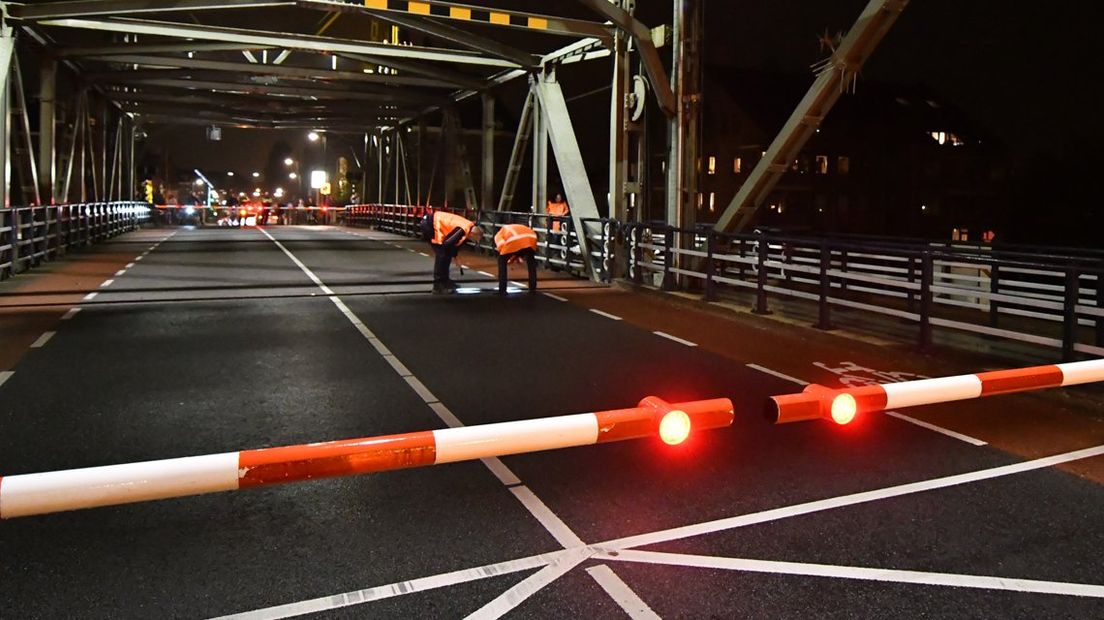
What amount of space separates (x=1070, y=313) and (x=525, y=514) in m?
6.05

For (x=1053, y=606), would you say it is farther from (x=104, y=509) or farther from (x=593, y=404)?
(x=104, y=509)

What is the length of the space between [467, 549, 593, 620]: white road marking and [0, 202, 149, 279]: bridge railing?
15.8 meters

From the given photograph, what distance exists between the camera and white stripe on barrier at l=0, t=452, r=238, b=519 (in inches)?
123

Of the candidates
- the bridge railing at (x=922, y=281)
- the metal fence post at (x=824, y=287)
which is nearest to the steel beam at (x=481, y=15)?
the bridge railing at (x=922, y=281)

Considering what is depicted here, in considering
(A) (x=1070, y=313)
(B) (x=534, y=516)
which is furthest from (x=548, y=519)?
(A) (x=1070, y=313)

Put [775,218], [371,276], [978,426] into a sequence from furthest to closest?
1. [775,218]
2. [371,276]
3. [978,426]

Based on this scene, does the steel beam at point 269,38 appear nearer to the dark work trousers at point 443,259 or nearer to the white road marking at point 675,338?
the dark work trousers at point 443,259

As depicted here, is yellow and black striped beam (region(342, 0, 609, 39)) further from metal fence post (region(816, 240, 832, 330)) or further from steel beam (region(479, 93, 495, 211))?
steel beam (region(479, 93, 495, 211))

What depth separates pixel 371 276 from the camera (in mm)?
19000

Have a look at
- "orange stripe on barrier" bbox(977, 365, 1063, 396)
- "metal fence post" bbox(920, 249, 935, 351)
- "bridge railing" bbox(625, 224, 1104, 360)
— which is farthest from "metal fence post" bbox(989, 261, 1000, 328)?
"orange stripe on barrier" bbox(977, 365, 1063, 396)

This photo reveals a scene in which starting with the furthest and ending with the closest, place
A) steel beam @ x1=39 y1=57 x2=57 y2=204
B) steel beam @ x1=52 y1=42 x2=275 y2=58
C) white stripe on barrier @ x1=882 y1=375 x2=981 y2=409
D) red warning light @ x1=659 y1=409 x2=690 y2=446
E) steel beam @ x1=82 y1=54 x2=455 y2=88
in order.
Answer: steel beam @ x1=82 y1=54 x2=455 y2=88
steel beam @ x1=39 y1=57 x2=57 y2=204
steel beam @ x1=52 y1=42 x2=275 y2=58
white stripe on barrier @ x1=882 y1=375 x2=981 y2=409
red warning light @ x1=659 y1=409 x2=690 y2=446

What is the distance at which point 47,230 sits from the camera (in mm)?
21297

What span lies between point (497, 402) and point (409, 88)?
84.0ft

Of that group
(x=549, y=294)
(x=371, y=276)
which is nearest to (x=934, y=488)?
(x=549, y=294)
